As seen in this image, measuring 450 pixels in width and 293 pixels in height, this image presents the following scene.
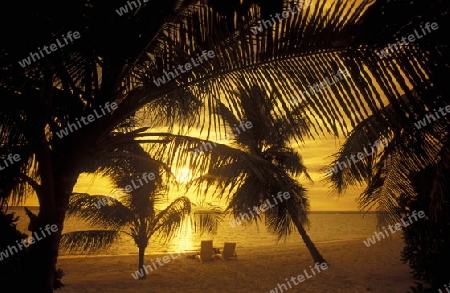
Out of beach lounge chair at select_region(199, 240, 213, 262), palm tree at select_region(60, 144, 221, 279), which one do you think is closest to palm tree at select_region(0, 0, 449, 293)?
palm tree at select_region(60, 144, 221, 279)

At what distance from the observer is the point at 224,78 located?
3184 millimetres

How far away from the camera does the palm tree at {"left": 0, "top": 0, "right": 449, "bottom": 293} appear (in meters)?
1.84

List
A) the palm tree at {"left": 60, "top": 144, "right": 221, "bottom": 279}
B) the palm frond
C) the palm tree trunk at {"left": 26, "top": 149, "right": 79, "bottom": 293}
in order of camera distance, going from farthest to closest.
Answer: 1. the palm frond
2. the palm tree at {"left": 60, "top": 144, "right": 221, "bottom": 279}
3. the palm tree trunk at {"left": 26, "top": 149, "right": 79, "bottom": 293}

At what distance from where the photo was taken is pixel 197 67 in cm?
326

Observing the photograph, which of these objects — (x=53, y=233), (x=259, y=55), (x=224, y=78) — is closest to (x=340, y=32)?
(x=259, y=55)

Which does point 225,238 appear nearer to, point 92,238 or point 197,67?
point 92,238

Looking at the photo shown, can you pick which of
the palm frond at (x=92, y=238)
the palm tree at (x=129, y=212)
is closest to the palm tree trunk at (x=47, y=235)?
the palm tree at (x=129, y=212)

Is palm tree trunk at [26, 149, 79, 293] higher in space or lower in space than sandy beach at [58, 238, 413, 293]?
higher

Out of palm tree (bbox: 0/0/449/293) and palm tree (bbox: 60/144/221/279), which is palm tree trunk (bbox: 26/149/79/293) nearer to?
palm tree (bbox: 0/0/449/293)

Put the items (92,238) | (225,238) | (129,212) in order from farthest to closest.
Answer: (225,238) < (129,212) < (92,238)

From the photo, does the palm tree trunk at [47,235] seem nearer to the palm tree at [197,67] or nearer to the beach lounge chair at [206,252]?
the palm tree at [197,67]

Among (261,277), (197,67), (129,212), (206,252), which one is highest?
(129,212)

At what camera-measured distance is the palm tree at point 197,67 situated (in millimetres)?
1840

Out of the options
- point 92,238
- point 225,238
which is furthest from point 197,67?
point 225,238
